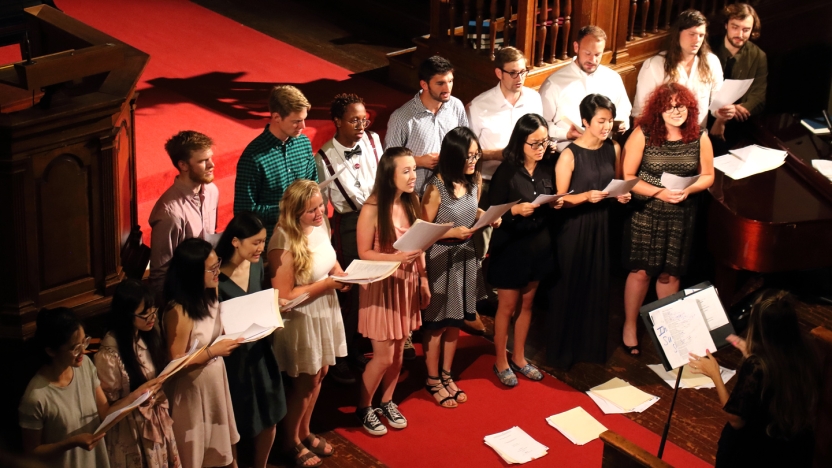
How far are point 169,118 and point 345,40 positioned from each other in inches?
80.1

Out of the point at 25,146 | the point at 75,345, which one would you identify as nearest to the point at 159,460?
the point at 75,345

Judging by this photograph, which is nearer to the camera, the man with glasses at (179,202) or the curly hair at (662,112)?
the man with glasses at (179,202)

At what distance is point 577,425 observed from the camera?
478 cm

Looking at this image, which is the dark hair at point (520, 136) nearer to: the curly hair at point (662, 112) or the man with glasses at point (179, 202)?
the curly hair at point (662, 112)

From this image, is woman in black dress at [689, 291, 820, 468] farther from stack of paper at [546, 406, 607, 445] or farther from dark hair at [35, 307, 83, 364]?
dark hair at [35, 307, 83, 364]

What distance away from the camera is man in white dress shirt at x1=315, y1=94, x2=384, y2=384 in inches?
179

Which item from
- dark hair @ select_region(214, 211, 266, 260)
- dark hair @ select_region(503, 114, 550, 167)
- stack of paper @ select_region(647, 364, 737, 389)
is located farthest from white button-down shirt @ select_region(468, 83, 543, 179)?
dark hair @ select_region(214, 211, 266, 260)

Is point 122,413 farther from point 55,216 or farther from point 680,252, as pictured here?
point 680,252

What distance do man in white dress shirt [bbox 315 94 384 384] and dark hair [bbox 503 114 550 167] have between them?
63 centimetres

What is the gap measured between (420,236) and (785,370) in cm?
151

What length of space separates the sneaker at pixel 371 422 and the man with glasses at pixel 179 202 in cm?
120

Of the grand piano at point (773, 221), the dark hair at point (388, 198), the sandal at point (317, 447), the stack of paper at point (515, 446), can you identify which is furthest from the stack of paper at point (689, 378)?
the sandal at point (317, 447)

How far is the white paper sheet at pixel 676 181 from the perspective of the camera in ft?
15.9

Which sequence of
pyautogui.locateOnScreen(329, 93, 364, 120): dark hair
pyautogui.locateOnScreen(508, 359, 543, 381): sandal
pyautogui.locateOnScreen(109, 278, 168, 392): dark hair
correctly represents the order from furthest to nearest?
pyautogui.locateOnScreen(508, 359, 543, 381): sandal < pyautogui.locateOnScreen(329, 93, 364, 120): dark hair < pyautogui.locateOnScreen(109, 278, 168, 392): dark hair
